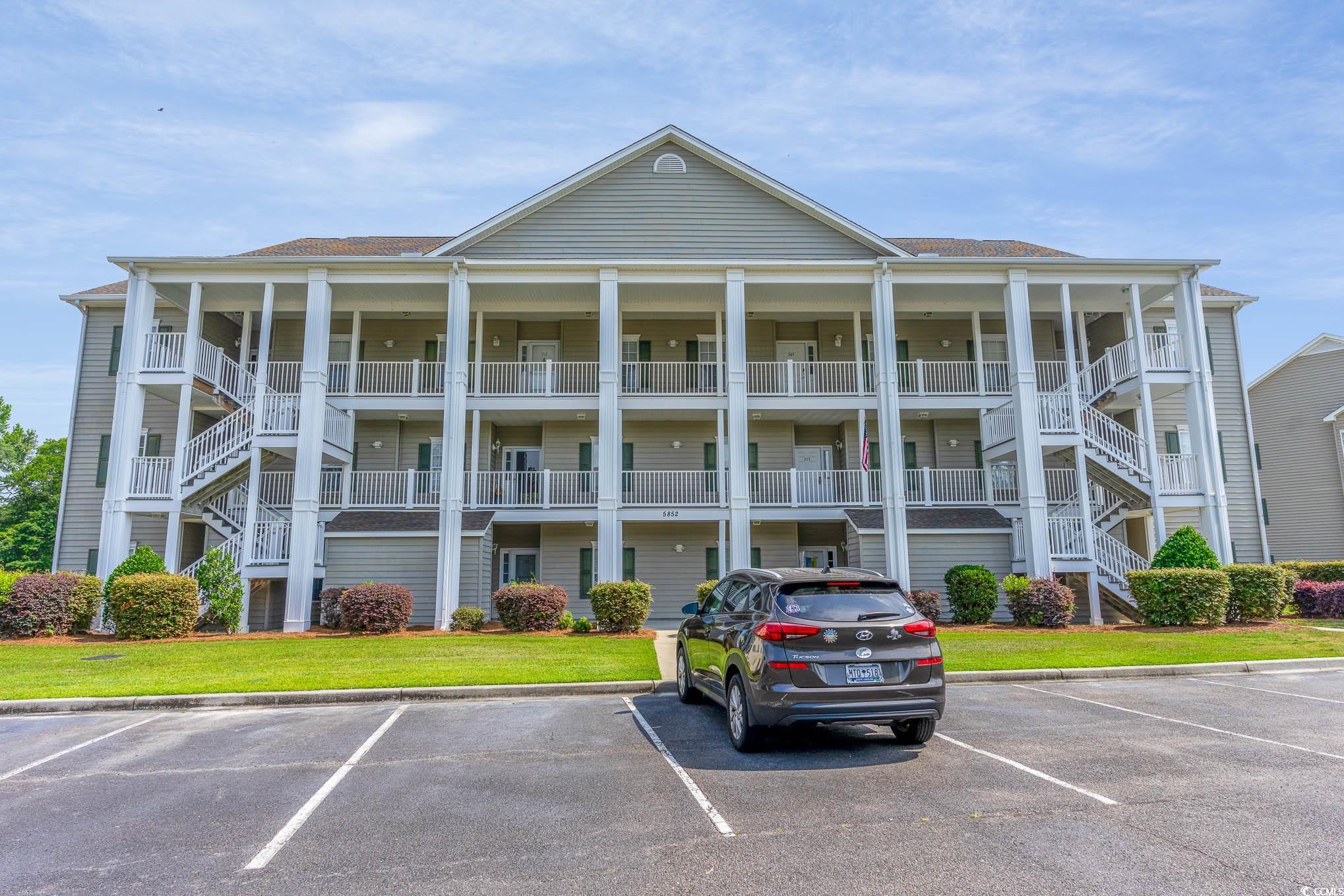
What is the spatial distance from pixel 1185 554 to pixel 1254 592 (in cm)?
141

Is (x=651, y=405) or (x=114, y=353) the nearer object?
(x=651, y=405)

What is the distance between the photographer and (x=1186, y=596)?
16.0 m

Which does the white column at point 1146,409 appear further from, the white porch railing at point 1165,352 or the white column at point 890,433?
the white column at point 890,433

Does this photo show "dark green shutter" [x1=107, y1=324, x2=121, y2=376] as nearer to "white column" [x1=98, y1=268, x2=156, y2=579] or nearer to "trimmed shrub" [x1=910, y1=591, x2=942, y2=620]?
"white column" [x1=98, y1=268, x2=156, y2=579]

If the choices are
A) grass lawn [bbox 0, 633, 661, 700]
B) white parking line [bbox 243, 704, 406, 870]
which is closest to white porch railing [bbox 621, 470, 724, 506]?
grass lawn [bbox 0, 633, 661, 700]

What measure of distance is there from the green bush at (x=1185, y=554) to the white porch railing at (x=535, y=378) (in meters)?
14.5

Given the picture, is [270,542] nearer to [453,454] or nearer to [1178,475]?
[453,454]

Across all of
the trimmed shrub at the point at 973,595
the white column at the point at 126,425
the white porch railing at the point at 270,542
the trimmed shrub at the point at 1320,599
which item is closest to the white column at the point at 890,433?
the trimmed shrub at the point at 973,595

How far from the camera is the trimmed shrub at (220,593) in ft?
55.7

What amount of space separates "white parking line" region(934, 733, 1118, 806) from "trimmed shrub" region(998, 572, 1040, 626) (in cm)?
1109

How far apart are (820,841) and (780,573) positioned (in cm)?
299

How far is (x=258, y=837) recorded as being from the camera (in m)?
4.86

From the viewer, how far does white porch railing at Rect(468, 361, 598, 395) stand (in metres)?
21.8

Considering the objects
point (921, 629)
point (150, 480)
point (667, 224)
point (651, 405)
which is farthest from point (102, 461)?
point (921, 629)
